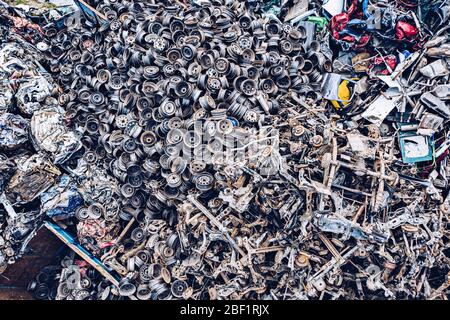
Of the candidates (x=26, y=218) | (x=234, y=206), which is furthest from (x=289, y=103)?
(x=26, y=218)

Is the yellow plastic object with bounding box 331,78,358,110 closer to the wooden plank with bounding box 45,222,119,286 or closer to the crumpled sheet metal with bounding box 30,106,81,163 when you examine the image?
the crumpled sheet metal with bounding box 30,106,81,163

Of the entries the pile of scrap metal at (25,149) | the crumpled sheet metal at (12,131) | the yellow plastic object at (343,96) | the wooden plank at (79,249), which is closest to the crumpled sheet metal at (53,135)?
the pile of scrap metal at (25,149)

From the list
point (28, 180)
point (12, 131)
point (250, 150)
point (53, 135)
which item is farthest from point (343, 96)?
point (12, 131)

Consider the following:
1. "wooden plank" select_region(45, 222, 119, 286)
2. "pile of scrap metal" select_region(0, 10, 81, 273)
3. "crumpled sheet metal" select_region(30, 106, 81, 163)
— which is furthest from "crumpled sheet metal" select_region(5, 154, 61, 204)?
"wooden plank" select_region(45, 222, 119, 286)

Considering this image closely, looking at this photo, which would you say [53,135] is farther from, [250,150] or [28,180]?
A: [250,150]

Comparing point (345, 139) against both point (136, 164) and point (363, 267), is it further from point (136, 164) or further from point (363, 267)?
point (136, 164)

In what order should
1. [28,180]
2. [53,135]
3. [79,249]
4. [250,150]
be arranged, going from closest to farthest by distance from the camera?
1. [250,150]
2. [79,249]
3. [28,180]
4. [53,135]

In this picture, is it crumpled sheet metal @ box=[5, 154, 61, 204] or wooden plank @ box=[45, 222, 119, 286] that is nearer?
wooden plank @ box=[45, 222, 119, 286]

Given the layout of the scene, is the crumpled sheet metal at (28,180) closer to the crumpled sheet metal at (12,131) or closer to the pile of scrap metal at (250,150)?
the pile of scrap metal at (250,150)

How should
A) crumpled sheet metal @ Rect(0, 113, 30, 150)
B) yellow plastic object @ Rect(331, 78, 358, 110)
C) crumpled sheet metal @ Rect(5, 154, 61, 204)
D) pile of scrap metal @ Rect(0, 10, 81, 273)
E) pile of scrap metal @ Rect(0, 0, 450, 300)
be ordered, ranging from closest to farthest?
pile of scrap metal @ Rect(0, 0, 450, 300)
pile of scrap metal @ Rect(0, 10, 81, 273)
crumpled sheet metal @ Rect(5, 154, 61, 204)
crumpled sheet metal @ Rect(0, 113, 30, 150)
yellow plastic object @ Rect(331, 78, 358, 110)
